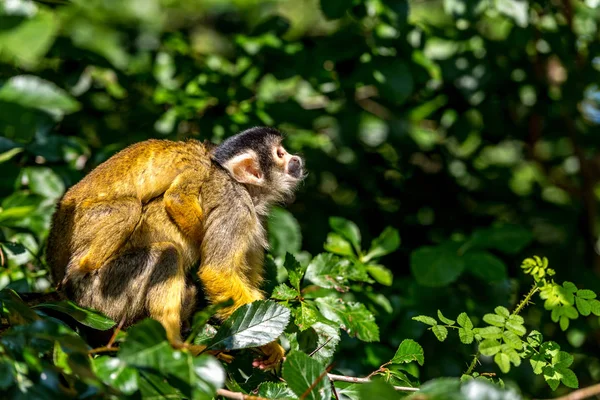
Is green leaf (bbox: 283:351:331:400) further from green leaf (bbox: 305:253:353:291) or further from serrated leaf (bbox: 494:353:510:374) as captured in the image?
green leaf (bbox: 305:253:353:291)

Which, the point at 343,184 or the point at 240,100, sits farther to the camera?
the point at 343,184

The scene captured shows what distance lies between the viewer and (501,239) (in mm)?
3668

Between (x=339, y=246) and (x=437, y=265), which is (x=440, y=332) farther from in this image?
(x=437, y=265)

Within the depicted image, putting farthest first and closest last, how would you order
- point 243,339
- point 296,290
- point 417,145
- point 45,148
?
point 417,145
point 45,148
point 296,290
point 243,339

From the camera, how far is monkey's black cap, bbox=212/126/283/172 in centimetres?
350

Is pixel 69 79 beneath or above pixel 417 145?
above

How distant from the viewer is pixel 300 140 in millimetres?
4316

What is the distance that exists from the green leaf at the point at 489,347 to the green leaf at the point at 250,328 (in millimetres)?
599

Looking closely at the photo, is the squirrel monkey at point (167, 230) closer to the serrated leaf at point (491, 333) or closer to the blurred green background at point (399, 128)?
the blurred green background at point (399, 128)

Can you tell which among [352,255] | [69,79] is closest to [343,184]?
[352,255]

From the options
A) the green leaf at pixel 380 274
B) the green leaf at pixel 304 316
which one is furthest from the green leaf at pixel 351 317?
the green leaf at pixel 380 274

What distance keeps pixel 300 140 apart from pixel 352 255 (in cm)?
117

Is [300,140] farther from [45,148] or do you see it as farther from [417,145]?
[45,148]

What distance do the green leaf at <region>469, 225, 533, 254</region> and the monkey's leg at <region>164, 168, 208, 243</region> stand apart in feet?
4.75
